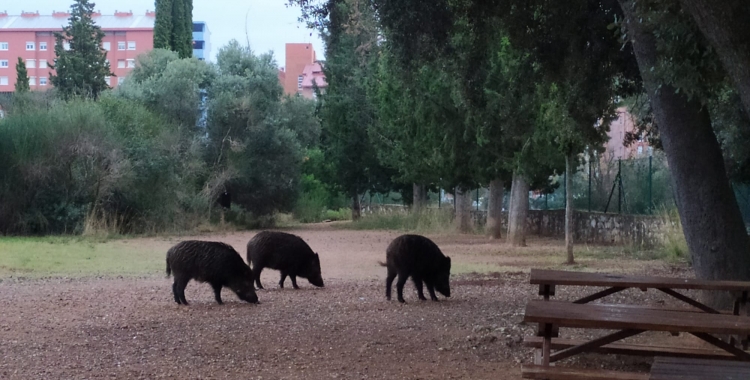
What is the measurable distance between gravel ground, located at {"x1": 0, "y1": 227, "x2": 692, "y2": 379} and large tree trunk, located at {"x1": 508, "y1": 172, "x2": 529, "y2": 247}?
8912 millimetres

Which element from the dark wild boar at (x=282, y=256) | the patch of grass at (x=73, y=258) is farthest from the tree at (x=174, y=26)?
the dark wild boar at (x=282, y=256)

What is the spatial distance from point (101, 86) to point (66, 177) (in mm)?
22515

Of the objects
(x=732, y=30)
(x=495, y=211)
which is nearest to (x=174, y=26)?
(x=495, y=211)

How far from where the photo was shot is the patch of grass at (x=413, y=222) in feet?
99.4

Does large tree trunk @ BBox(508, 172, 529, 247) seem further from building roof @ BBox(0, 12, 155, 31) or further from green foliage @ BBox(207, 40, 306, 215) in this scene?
building roof @ BBox(0, 12, 155, 31)

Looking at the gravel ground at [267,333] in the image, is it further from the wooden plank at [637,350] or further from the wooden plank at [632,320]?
the wooden plank at [632,320]

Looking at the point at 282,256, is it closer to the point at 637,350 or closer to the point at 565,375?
the point at 637,350

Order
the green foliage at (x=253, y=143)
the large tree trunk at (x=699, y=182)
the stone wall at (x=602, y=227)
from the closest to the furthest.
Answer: the large tree trunk at (x=699, y=182) → the stone wall at (x=602, y=227) → the green foliage at (x=253, y=143)

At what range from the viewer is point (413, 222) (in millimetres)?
32375

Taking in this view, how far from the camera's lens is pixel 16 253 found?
1947 cm

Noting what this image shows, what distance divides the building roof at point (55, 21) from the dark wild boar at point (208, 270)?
6035 cm

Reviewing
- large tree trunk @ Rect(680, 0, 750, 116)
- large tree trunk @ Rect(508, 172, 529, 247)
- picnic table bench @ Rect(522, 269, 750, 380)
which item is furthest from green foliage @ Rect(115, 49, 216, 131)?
large tree trunk @ Rect(680, 0, 750, 116)

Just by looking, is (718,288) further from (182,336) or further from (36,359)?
(36,359)

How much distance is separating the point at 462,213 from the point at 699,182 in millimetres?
22077
